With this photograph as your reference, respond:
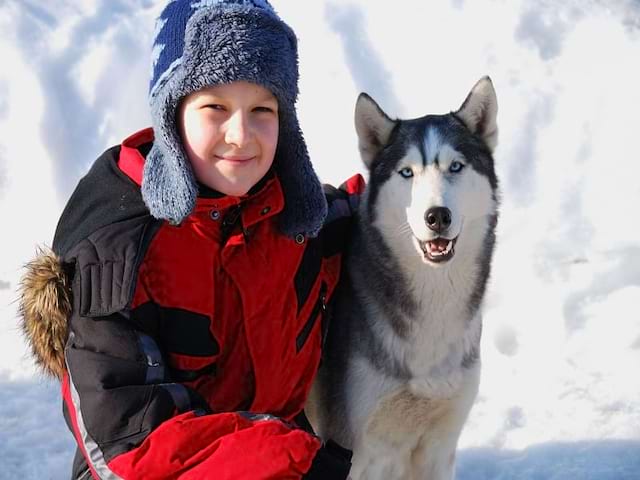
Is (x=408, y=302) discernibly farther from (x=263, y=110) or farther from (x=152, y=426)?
(x=152, y=426)

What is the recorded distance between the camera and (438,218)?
7.96 feet

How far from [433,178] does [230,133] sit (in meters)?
0.80

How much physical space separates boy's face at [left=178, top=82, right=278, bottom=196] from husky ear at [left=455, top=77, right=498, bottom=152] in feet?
3.11

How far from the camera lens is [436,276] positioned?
2.71 m

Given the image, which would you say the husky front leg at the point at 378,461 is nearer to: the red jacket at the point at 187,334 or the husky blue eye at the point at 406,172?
the red jacket at the point at 187,334

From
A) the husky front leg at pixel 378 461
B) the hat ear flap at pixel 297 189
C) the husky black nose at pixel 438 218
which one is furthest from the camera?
the husky front leg at pixel 378 461

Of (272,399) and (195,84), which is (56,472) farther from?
(195,84)

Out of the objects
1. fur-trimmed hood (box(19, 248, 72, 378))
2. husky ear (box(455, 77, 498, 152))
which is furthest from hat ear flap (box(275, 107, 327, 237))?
husky ear (box(455, 77, 498, 152))

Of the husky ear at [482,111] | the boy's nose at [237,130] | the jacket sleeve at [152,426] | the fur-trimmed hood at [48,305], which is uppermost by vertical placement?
the husky ear at [482,111]

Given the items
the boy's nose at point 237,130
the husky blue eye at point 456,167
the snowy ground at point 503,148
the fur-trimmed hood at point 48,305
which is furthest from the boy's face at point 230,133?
the snowy ground at point 503,148

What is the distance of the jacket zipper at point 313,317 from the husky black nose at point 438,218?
1.41ft

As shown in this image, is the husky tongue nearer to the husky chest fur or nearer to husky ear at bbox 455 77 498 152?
the husky chest fur

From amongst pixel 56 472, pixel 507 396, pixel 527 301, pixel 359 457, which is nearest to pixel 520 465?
pixel 507 396

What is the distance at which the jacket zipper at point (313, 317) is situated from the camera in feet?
7.98
